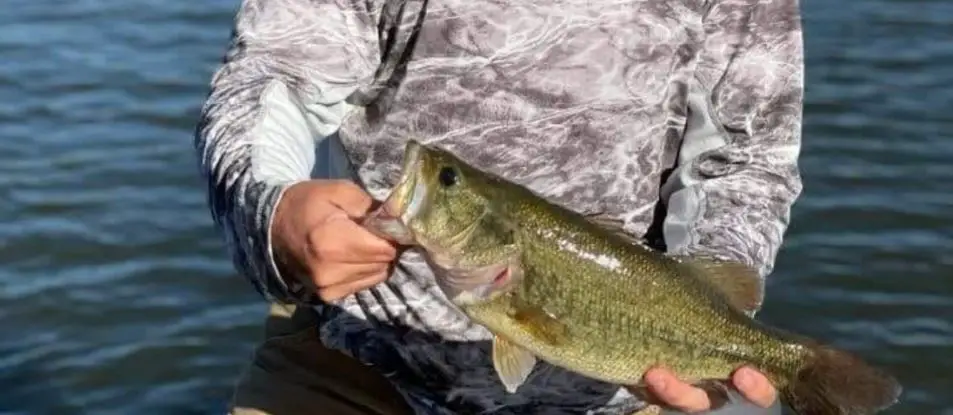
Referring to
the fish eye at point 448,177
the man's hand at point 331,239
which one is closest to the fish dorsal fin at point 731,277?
the fish eye at point 448,177

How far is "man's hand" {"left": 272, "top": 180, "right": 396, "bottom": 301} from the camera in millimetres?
3033

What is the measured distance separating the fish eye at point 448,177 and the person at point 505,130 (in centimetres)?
37

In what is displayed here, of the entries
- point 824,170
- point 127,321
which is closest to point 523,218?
point 127,321

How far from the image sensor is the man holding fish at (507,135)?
3.68m

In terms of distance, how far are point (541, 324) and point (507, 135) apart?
62 cm

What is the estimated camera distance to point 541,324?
3410 mm

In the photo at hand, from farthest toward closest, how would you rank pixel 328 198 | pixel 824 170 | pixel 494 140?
pixel 824 170
pixel 494 140
pixel 328 198

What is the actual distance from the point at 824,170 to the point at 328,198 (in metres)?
6.79

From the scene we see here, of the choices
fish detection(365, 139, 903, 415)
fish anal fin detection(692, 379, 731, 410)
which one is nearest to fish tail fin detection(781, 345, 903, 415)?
fish detection(365, 139, 903, 415)

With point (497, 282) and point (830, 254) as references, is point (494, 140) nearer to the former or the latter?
point (497, 282)

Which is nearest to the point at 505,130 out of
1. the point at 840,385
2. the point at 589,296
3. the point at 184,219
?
the point at 589,296

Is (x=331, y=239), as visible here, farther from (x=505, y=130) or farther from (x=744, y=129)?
(x=744, y=129)

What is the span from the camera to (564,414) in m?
4.11

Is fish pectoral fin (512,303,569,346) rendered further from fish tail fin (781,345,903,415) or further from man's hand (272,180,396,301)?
fish tail fin (781,345,903,415)
